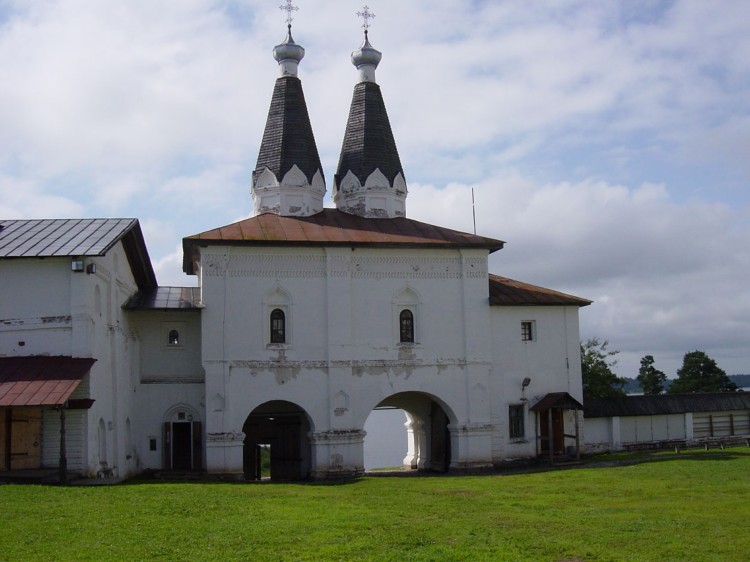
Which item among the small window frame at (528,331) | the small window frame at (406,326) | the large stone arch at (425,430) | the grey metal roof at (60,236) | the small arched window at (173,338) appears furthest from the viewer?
the large stone arch at (425,430)

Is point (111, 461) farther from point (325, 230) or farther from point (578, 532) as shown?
point (578, 532)

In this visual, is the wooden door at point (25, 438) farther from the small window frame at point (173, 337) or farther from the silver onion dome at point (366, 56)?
the silver onion dome at point (366, 56)

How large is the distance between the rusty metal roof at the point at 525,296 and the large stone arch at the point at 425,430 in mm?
3796

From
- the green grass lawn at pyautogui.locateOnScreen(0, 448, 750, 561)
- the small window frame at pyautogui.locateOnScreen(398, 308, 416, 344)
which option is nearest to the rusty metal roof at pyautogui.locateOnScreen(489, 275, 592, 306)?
the small window frame at pyautogui.locateOnScreen(398, 308, 416, 344)

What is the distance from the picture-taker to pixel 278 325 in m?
25.3

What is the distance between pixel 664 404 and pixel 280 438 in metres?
13.5

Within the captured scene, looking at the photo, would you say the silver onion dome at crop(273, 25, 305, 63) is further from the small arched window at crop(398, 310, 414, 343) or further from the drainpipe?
the drainpipe

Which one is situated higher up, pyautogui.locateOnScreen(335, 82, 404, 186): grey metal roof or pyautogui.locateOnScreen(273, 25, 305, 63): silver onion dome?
pyautogui.locateOnScreen(273, 25, 305, 63): silver onion dome

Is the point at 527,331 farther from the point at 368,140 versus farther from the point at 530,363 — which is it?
the point at 368,140

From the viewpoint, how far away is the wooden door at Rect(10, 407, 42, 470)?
1916 cm

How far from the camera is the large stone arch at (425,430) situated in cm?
2797

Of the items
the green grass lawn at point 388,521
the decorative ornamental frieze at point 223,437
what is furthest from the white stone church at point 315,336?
the green grass lawn at point 388,521

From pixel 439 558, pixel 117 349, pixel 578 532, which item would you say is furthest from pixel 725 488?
pixel 117 349

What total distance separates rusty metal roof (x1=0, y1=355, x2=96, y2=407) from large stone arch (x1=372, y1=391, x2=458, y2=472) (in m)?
10.1
